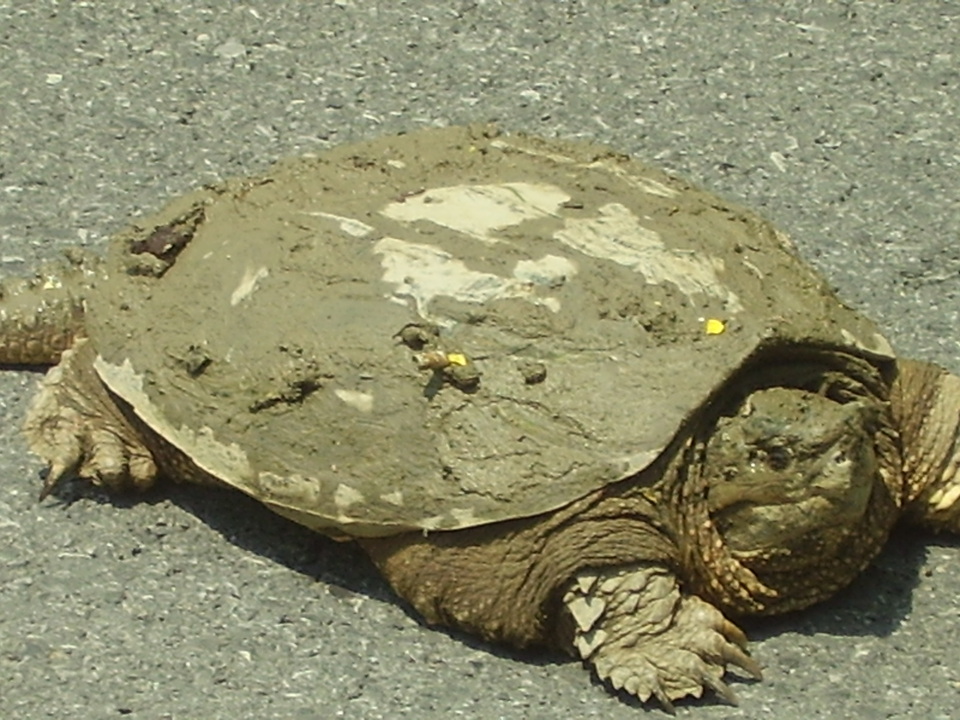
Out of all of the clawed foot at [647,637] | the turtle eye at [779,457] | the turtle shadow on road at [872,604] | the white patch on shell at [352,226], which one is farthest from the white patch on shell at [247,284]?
the turtle shadow on road at [872,604]

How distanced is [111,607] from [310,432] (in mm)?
508

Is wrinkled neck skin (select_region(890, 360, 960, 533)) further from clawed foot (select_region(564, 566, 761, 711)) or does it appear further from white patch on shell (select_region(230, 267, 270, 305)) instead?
white patch on shell (select_region(230, 267, 270, 305))

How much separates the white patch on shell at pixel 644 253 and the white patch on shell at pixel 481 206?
0.09 metres

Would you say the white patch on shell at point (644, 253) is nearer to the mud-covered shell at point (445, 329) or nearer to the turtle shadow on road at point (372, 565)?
the mud-covered shell at point (445, 329)

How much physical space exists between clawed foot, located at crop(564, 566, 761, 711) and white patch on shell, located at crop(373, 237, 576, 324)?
484 mm

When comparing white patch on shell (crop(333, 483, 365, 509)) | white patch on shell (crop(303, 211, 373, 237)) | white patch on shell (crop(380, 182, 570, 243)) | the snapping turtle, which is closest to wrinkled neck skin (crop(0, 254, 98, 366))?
the snapping turtle

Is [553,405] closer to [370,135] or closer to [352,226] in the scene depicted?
[352,226]

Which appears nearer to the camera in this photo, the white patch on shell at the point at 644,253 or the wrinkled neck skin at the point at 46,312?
the white patch on shell at the point at 644,253

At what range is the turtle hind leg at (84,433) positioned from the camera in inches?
143

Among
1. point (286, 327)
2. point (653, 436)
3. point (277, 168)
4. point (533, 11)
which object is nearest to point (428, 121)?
point (533, 11)

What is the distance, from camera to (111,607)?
3.43 metres

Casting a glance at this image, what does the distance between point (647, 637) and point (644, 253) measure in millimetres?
670

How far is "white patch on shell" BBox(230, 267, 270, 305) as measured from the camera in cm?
347

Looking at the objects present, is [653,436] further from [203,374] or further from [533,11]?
[533,11]
